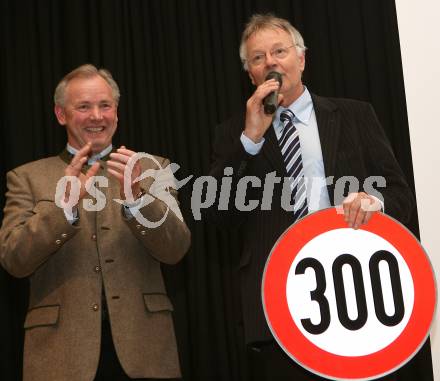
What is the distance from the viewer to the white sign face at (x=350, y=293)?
187 centimetres

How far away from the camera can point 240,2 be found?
3582mm

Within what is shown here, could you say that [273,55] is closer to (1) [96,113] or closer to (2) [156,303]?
(1) [96,113]

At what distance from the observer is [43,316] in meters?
2.48

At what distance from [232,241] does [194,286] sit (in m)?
0.28

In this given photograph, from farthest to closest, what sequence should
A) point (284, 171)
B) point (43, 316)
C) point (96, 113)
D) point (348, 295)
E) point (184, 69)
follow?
point (184, 69) < point (96, 113) < point (43, 316) < point (284, 171) < point (348, 295)

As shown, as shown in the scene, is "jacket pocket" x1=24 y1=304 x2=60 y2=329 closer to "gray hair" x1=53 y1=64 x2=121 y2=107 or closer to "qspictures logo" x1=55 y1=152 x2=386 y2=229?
"qspictures logo" x1=55 y1=152 x2=386 y2=229

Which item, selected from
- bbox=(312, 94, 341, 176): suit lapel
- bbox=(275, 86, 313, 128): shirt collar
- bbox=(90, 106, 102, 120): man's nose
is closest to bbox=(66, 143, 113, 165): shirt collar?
bbox=(90, 106, 102, 120): man's nose

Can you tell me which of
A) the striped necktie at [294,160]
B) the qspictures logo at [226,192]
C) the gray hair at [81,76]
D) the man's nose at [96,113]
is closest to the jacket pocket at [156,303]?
the qspictures logo at [226,192]

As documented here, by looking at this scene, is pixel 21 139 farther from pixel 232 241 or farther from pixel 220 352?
pixel 220 352

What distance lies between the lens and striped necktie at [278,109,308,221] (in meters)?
2.30

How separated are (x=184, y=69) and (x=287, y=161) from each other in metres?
→ 1.34

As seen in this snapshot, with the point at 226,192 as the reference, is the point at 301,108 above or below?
above

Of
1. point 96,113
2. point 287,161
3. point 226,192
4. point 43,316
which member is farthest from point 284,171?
point 43,316

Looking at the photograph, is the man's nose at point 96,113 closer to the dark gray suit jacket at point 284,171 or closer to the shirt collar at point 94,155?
the shirt collar at point 94,155
